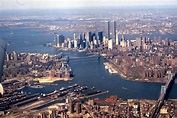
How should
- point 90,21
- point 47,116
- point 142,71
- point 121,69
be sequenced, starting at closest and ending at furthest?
1. point 47,116
2. point 142,71
3. point 121,69
4. point 90,21

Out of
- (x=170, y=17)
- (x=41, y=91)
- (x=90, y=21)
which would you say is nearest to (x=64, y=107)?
(x=41, y=91)

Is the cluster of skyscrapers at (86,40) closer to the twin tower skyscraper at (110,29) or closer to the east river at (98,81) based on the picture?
the twin tower skyscraper at (110,29)

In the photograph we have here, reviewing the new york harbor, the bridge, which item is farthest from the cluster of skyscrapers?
the bridge

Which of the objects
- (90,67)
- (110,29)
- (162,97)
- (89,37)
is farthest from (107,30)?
(162,97)

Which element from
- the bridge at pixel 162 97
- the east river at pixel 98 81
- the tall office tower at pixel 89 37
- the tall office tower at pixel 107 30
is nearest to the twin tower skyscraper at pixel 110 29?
the tall office tower at pixel 107 30

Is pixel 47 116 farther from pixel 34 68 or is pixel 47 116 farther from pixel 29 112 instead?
pixel 34 68

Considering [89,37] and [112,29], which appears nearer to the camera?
[89,37]

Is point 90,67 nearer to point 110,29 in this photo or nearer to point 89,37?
point 89,37

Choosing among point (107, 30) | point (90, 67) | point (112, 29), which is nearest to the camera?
point (90, 67)

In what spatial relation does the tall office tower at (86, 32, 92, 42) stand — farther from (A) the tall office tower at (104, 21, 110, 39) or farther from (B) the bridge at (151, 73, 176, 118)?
(B) the bridge at (151, 73, 176, 118)
